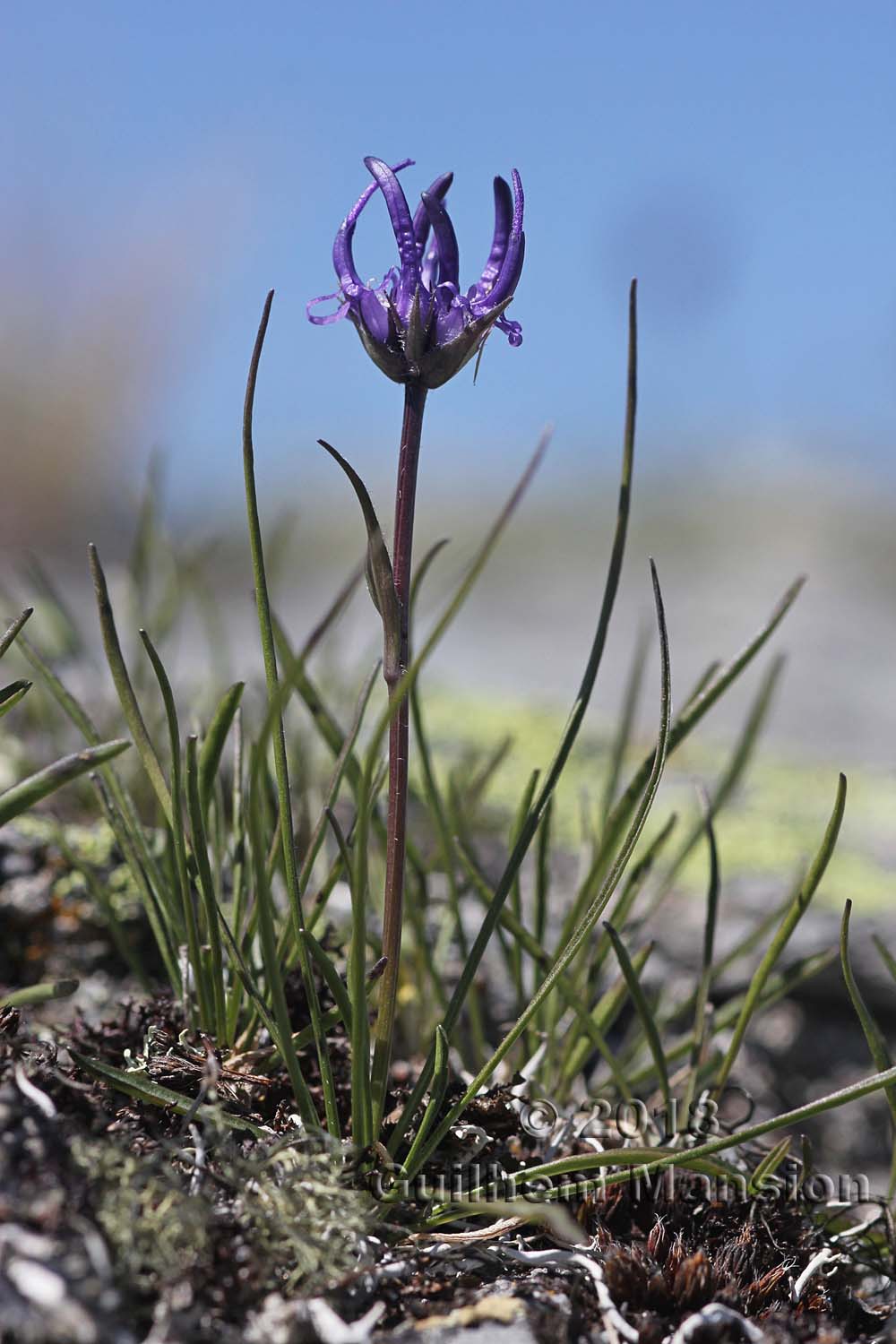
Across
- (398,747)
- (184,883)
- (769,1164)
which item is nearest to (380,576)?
(398,747)

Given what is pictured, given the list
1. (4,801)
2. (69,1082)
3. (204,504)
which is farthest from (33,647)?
(204,504)

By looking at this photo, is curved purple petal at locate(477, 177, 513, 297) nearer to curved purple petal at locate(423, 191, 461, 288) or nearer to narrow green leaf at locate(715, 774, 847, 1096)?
curved purple petal at locate(423, 191, 461, 288)

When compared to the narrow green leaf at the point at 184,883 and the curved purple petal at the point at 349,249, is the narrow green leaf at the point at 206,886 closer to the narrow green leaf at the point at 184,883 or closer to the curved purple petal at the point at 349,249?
the narrow green leaf at the point at 184,883

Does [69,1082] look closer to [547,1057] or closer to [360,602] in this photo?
[547,1057]

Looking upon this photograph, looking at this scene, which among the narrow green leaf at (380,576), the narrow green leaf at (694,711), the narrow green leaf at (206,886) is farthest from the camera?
the narrow green leaf at (694,711)

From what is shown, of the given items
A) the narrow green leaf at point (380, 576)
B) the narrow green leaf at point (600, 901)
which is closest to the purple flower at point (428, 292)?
the narrow green leaf at point (380, 576)

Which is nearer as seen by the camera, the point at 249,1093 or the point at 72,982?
the point at 72,982
